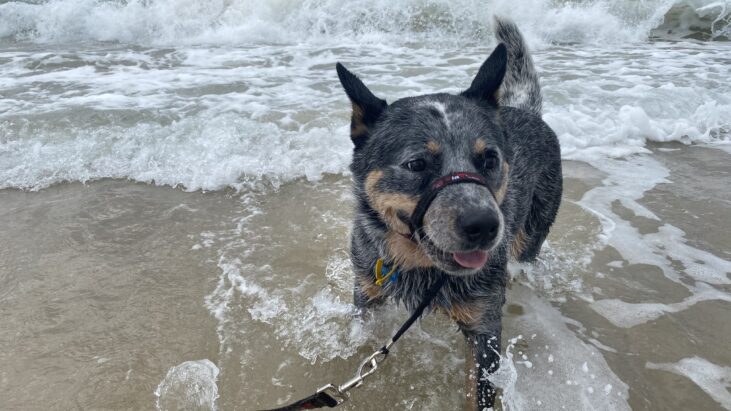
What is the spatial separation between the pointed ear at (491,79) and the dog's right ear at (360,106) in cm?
59

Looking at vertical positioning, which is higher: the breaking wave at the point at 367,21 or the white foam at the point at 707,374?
the breaking wave at the point at 367,21

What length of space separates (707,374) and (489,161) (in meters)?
1.87

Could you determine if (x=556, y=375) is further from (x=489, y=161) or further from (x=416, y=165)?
(x=416, y=165)

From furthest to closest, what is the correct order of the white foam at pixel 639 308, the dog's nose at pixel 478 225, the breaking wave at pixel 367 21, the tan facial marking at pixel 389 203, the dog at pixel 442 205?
the breaking wave at pixel 367 21
the white foam at pixel 639 308
the tan facial marking at pixel 389 203
the dog at pixel 442 205
the dog's nose at pixel 478 225

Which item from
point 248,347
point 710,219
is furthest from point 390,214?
point 710,219

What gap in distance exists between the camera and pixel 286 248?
156 inches

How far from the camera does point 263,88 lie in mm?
8008

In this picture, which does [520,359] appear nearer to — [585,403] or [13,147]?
[585,403]

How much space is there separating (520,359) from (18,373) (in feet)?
9.99

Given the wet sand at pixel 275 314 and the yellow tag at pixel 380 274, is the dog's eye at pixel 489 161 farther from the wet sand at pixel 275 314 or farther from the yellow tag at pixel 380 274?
the wet sand at pixel 275 314

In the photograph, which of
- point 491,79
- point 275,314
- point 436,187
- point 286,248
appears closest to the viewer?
point 436,187

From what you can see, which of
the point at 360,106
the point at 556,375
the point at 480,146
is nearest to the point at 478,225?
the point at 480,146

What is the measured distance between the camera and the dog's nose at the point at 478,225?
2014mm

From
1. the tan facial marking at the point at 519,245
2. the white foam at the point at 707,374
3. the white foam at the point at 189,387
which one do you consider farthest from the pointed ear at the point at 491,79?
the white foam at the point at 189,387
